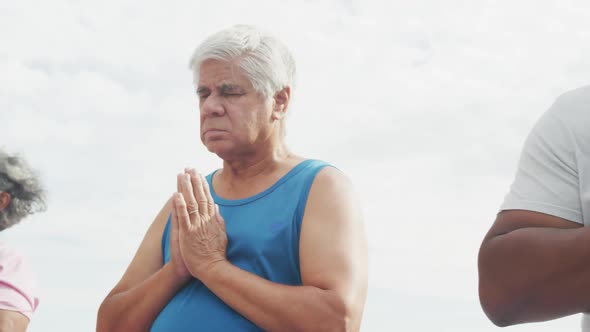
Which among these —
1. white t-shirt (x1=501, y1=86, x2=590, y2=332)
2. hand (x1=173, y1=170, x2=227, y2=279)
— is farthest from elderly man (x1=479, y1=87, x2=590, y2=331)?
hand (x1=173, y1=170, x2=227, y2=279)

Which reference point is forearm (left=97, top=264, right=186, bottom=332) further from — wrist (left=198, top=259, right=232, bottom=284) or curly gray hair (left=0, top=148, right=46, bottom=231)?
curly gray hair (left=0, top=148, right=46, bottom=231)

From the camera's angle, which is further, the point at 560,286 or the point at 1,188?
the point at 1,188

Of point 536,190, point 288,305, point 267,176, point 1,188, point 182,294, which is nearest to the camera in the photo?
point 536,190

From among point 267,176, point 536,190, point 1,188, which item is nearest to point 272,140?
point 267,176

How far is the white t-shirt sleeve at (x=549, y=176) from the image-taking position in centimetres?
195

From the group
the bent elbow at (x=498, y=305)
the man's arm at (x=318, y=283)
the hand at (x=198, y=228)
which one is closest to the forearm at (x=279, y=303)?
the man's arm at (x=318, y=283)

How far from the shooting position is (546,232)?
6.24 ft

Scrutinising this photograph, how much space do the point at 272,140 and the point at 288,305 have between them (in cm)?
88

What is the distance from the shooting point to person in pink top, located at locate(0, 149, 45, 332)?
472cm

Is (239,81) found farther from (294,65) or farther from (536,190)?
(536,190)

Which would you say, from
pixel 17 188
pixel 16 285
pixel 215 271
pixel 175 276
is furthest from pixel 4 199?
pixel 215 271

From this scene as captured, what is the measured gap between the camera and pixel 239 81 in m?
3.42

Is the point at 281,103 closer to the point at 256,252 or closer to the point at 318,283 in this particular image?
the point at 256,252

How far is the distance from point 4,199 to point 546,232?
167 inches
